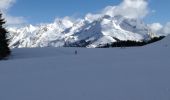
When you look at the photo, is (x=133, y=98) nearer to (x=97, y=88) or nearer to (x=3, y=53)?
(x=97, y=88)

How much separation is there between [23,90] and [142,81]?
531 cm

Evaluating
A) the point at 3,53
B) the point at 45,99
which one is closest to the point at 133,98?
the point at 45,99

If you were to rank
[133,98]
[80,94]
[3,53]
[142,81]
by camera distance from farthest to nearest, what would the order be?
[3,53], [142,81], [80,94], [133,98]

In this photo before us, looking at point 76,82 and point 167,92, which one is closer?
point 167,92

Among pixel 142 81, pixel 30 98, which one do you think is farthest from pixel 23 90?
pixel 142 81

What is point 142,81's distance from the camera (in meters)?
14.7

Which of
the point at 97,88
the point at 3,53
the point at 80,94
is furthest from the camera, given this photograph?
the point at 3,53

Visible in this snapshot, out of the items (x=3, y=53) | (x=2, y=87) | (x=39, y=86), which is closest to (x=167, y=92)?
(x=39, y=86)

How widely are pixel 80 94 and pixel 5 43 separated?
38.6 m

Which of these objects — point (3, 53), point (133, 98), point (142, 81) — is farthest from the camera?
point (3, 53)

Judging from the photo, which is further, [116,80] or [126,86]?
[116,80]

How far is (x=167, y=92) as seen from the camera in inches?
466

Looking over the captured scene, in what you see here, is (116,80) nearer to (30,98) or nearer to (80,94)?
(80,94)

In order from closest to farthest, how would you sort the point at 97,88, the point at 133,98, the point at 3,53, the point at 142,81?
1. the point at 133,98
2. the point at 97,88
3. the point at 142,81
4. the point at 3,53
